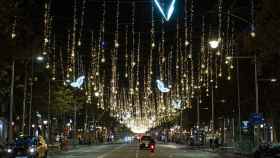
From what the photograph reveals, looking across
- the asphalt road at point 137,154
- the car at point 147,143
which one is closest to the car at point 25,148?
the asphalt road at point 137,154

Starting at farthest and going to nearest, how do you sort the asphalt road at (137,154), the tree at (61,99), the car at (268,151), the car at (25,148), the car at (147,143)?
the tree at (61,99) → the car at (147,143) → the asphalt road at (137,154) → the car at (25,148) → the car at (268,151)

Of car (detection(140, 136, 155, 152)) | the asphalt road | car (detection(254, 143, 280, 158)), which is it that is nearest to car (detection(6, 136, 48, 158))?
the asphalt road

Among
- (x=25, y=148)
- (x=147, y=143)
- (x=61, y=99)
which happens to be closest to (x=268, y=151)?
(x=25, y=148)

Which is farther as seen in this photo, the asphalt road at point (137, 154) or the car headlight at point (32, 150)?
the asphalt road at point (137, 154)

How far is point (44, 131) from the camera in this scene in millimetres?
92250

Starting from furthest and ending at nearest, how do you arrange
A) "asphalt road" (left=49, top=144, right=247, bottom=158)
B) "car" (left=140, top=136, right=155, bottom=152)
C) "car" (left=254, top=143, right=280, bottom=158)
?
1. "car" (left=140, top=136, right=155, bottom=152)
2. "asphalt road" (left=49, top=144, right=247, bottom=158)
3. "car" (left=254, top=143, right=280, bottom=158)

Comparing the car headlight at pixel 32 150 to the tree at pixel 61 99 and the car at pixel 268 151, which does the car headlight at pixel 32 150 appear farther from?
the tree at pixel 61 99

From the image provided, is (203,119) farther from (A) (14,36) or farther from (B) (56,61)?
(A) (14,36)

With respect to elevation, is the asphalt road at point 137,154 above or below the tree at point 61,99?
below

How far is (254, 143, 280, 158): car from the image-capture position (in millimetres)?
39603

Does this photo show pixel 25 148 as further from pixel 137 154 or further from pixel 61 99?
pixel 61 99

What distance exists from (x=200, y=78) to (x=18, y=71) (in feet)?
114

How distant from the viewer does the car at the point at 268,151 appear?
39.6m

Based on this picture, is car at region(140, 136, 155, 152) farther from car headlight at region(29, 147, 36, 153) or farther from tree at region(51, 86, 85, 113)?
car headlight at region(29, 147, 36, 153)
